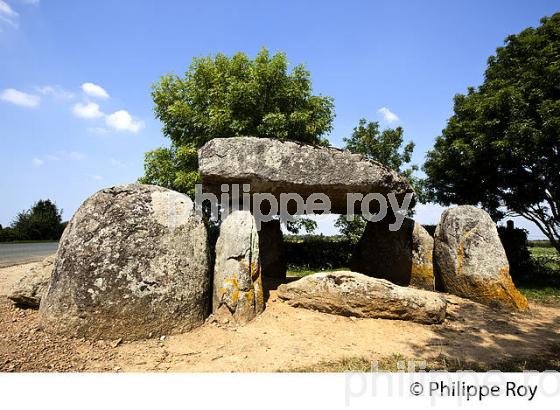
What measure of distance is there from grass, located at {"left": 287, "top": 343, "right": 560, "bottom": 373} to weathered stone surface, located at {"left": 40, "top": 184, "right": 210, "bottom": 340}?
2300mm

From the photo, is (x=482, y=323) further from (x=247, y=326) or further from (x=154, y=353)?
(x=154, y=353)

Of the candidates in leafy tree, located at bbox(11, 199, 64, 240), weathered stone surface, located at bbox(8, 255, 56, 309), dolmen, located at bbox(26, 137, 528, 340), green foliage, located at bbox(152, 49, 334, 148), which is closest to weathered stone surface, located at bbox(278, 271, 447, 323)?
dolmen, located at bbox(26, 137, 528, 340)

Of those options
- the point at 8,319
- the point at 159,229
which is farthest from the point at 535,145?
the point at 8,319

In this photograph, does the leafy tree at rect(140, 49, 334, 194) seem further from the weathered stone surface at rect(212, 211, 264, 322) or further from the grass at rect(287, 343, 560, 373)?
the grass at rect(287, 343, 560, 373)

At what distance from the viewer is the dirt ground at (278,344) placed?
4883mm

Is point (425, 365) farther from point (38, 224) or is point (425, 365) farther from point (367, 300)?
point (38, 224)

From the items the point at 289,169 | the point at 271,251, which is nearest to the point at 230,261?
the point at 289,169

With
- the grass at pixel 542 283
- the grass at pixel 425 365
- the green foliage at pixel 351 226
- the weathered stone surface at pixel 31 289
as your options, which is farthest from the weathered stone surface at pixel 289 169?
the green foliage at pixel 351 226

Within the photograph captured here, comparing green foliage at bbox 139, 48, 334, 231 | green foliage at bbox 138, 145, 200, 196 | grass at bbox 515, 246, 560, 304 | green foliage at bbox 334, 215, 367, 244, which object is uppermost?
green foliage at bbox 139, 48, 334, 231

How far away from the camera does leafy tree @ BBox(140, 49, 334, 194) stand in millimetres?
14469

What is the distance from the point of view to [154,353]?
17.0 ft

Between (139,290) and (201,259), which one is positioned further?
(201,259)
